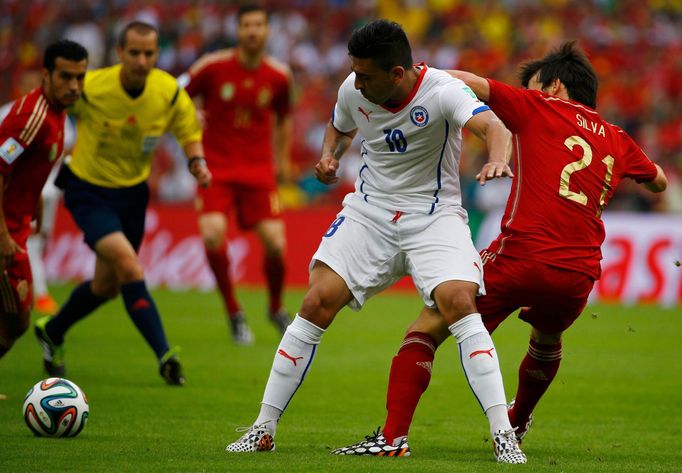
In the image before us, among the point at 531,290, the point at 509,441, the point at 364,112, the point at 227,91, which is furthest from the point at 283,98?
the point at 509,441

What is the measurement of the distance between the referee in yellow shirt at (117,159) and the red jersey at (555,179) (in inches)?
136

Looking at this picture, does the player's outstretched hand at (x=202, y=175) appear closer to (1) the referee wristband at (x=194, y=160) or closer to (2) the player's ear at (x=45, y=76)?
(1) the referee wristband at (x=194, y=160)

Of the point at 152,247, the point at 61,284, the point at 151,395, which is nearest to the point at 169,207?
the point at 152,247

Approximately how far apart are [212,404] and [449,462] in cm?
263

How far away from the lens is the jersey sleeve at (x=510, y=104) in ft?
19.3

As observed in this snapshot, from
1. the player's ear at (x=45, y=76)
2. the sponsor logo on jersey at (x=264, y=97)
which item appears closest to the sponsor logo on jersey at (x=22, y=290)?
the player's ear at (x=45, y=76)

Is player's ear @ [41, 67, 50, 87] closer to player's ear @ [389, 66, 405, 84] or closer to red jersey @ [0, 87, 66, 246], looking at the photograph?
red jersey @ [0, 87, 66, 246]

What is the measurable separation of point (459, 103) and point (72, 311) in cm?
450

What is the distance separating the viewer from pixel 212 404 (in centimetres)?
780

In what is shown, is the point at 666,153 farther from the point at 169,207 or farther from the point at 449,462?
the point at 449,462

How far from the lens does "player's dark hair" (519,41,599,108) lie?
6207 millimetres

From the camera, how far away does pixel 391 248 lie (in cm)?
605

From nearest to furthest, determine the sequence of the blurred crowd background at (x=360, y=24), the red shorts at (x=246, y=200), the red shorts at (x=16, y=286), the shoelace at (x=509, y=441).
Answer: the shoelace at (x=509, y=441), the red shorts at (x=16, y=286), the red shorts at (x=246, y=200), the blurred crowd background at (x=360, y=24)

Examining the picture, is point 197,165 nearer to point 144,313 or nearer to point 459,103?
point 144,313
